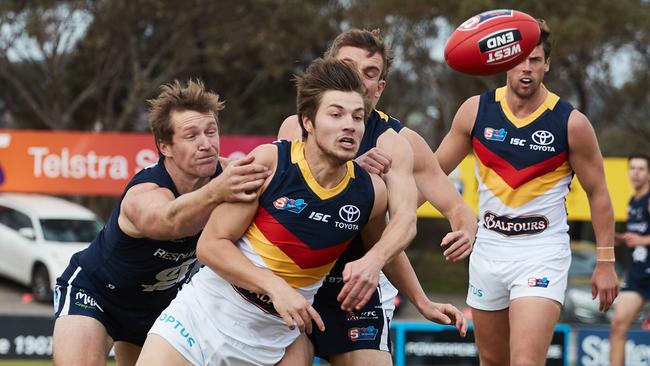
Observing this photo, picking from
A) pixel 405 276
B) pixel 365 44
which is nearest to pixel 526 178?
pixel 405 276

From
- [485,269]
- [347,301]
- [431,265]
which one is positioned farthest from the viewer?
[431,265]

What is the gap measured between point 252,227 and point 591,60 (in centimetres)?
2313

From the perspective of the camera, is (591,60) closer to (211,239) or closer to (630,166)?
(630,166)

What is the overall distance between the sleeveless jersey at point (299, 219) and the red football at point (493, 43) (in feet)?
4.86

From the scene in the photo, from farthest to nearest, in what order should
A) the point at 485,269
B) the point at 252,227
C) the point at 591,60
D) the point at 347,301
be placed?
1. the point at 591,60
2. the point at 485,269
3. the point at 252,227
4. the point at 347,301

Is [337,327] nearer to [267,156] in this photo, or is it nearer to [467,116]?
[267,156]

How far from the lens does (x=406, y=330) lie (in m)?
11.4

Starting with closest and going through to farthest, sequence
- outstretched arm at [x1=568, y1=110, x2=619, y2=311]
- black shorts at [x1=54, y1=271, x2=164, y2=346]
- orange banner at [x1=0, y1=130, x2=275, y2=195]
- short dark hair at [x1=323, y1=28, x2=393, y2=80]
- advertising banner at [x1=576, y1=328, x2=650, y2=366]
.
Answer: short dark hair at [x1=323, y1=28, x2=393, y2=80], black shorts at [x1=54, y1=271, x2=164, y2=346], outstretched arm at [x1=568, y1=110, x2=619, y2=311], advertising banner at [x1=576, y1=328, x2=650, y2=366], orange banner at [x1=0, y1=130, x2=275, y2=195]

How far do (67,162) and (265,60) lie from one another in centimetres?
974

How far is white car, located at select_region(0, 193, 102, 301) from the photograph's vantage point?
19484mm

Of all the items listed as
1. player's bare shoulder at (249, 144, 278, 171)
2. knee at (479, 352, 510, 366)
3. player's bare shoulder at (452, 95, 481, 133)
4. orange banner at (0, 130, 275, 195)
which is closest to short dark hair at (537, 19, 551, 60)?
player's bare shoulder at (452, 95, 481, 133)

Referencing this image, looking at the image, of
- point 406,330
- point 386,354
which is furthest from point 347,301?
point 406,330

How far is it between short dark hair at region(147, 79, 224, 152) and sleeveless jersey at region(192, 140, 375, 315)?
909 mm

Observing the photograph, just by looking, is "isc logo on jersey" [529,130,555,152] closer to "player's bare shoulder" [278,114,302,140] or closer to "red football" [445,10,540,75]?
"red football" [445,10,540,75]
